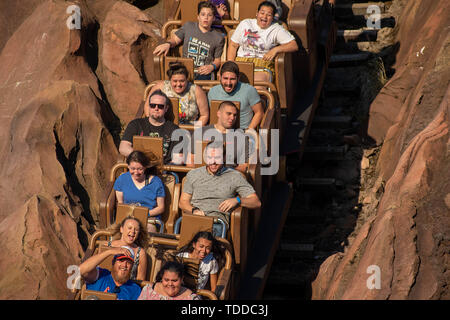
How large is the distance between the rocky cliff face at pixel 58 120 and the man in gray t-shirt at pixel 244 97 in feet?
6.23

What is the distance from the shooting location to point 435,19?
8.66m

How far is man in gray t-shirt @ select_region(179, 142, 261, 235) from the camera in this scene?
6.64 m

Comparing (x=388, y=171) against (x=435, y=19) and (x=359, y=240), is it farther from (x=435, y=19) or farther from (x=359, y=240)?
(x=435, y=19)

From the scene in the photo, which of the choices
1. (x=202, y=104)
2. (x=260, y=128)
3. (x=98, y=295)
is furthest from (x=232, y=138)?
(x=98, y=295)

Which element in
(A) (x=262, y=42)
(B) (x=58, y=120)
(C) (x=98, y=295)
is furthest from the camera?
(B) (x=58, y=120)

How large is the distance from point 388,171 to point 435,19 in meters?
1.95

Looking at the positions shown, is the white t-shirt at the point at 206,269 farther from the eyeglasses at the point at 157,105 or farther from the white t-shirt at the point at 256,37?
Result: the white t-shirt at the point at 256,37

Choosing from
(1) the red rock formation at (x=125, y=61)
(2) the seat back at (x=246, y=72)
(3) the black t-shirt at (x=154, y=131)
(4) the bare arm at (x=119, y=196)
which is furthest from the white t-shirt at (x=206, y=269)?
(1) the red rock formation at (x=125, y=61)

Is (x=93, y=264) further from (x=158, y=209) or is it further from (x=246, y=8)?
(x=246, y=8)

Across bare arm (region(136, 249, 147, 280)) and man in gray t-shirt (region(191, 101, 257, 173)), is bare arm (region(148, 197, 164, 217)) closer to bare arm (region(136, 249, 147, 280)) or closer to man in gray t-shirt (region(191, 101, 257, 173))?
man in gray t-shirt (region(191, 101, 257, 173))

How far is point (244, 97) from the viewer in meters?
7.42

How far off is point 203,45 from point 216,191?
212cm

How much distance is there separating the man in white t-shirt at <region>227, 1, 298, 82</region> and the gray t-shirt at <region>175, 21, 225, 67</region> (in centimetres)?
16

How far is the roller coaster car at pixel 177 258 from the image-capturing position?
20.1ft
